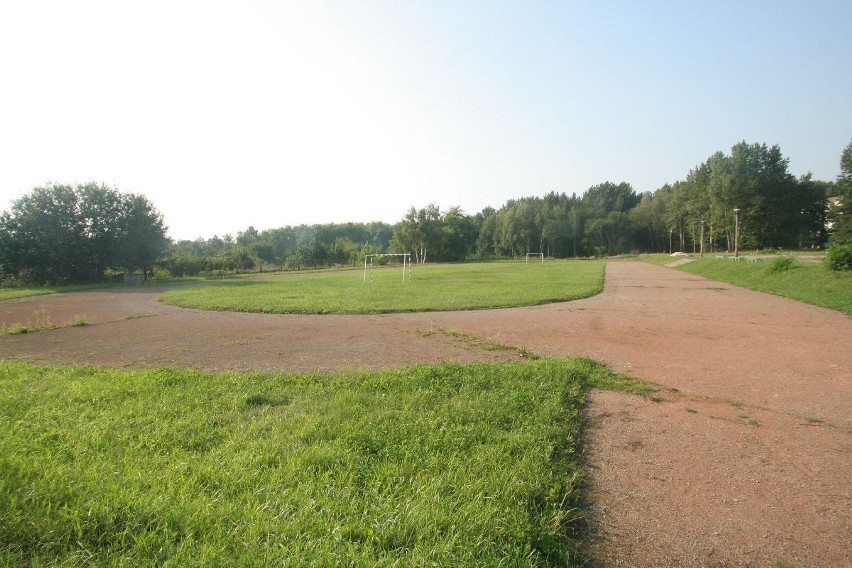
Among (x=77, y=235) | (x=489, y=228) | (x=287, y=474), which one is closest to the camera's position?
(x=287, y=474)

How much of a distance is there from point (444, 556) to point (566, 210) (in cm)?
10858

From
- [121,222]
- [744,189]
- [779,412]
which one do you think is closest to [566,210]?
[744,189]

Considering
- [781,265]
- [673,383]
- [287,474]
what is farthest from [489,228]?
[287,474]

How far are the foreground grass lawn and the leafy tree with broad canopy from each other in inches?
1617

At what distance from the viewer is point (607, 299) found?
1808cm

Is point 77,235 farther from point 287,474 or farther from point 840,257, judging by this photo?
point 840,257

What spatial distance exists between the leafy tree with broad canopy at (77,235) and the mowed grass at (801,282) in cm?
4690

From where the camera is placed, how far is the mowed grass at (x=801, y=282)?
15.5 meters

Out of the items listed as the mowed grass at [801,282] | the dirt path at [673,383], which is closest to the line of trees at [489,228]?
the mowed grass at [801,282]

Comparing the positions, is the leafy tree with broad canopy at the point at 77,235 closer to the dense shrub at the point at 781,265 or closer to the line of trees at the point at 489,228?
the line of trees at the point at 489,228

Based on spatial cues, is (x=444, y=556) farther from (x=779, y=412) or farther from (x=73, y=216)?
(x=73, y=216)

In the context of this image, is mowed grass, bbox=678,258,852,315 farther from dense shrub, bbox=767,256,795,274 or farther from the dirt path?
the dirt path

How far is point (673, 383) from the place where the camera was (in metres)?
6.38

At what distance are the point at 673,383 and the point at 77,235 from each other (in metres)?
46.7
